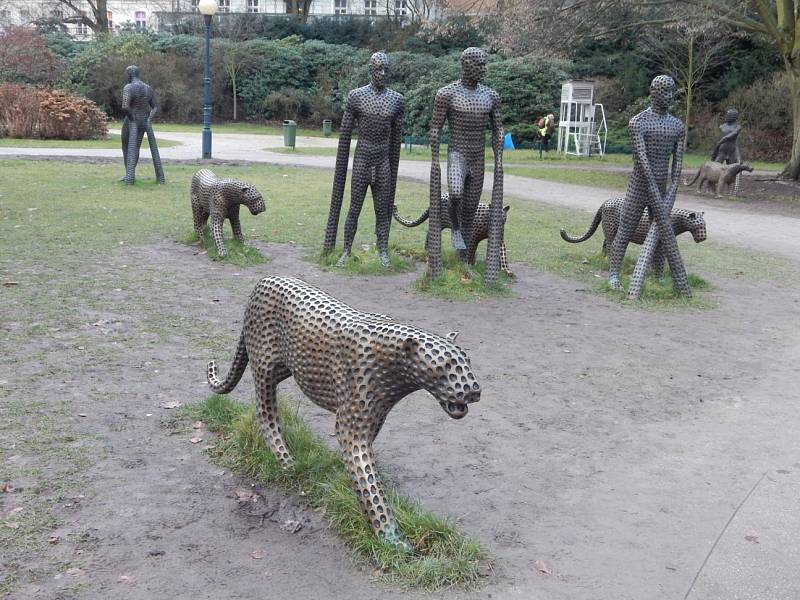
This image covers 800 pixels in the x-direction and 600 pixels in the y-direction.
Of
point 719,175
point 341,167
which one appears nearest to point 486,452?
point 341,167

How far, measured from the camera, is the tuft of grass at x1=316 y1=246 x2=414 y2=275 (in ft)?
32.5

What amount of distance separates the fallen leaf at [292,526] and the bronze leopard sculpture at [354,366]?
1.30 ft

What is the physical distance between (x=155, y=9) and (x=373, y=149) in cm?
5162

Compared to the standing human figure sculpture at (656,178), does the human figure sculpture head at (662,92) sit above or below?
above

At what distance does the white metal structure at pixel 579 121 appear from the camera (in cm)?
3014

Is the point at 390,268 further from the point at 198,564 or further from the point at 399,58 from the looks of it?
the point at 399,58

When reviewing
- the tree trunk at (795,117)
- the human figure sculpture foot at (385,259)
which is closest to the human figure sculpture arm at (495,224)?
the human figure sculpture foot at (385,259)

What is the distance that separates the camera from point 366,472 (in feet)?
12.5

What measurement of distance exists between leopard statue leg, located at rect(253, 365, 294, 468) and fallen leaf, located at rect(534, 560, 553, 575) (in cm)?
141

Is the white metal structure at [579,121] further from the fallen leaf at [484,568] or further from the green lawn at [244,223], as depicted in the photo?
the fallen leaf at [484,568]

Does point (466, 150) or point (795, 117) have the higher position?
point (795, 117)

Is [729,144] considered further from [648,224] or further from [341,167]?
[341,167]

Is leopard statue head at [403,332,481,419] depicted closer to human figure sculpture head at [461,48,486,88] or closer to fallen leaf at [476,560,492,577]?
fallen leaf at [476,560,492,577]

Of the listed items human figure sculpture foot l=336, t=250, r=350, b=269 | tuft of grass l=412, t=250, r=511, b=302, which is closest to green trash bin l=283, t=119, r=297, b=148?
human figure sculpture foot l=336, t=250, r=350, b=269
